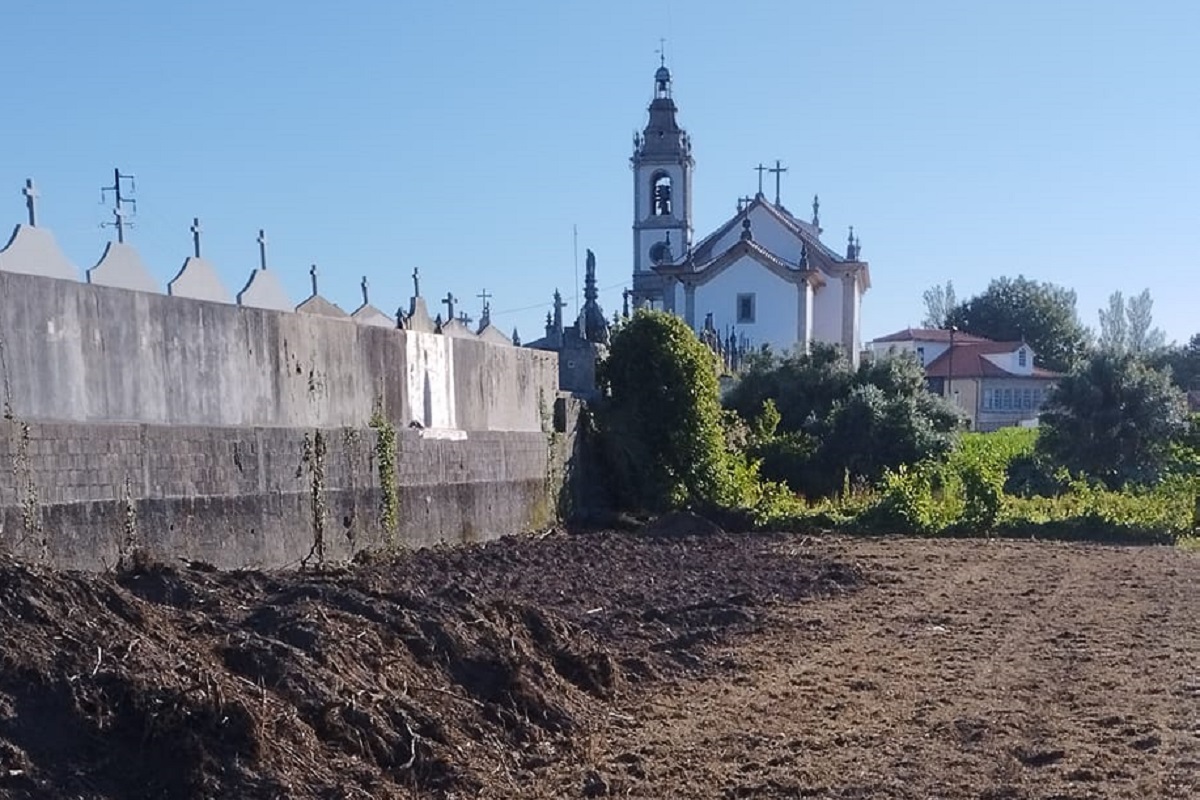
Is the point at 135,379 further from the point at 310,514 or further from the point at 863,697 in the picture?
the point at 863,697

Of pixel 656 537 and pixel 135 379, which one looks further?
pixel 656 537

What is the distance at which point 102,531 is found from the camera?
8.64 m

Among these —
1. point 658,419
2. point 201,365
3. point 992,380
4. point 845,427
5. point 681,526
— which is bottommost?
point 681,526

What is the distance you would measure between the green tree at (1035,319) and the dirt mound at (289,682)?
83039mm

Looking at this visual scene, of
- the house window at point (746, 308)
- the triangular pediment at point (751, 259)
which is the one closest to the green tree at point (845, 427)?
the triangular pediment at point (751, 259)

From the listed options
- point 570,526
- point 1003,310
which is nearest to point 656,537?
point 570,526

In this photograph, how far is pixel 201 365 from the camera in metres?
10.4

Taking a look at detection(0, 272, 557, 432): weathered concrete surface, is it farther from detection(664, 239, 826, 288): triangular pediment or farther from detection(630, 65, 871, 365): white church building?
detection(664, 239, 826, 288): triangular pediment

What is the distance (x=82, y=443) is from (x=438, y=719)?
390 centimetres

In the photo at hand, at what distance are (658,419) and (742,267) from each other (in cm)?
2983

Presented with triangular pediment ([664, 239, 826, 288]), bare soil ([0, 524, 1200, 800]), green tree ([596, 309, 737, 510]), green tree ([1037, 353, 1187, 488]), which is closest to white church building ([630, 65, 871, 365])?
triangular pediment ([664, 239, 826, 288])

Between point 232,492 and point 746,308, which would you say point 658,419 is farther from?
point 746,308

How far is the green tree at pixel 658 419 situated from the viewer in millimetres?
19844

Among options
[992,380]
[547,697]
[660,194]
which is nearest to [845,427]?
[547,697]
